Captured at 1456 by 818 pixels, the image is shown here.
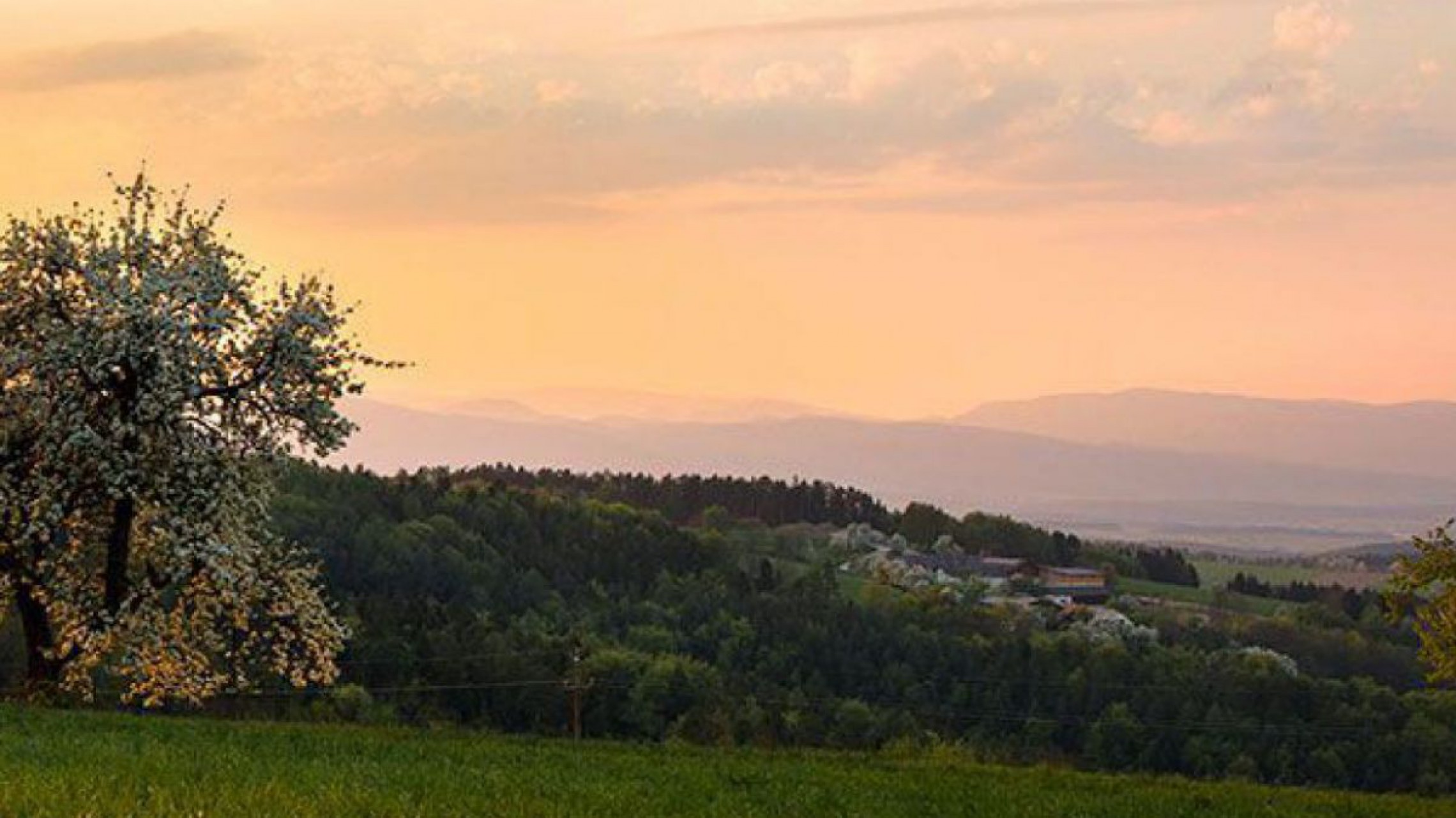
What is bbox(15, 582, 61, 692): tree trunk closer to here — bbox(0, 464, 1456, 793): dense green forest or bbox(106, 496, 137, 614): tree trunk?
bbox(106, 496, 137, 614): tree trunk

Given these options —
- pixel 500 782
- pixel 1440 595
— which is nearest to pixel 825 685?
pixel 1440 595

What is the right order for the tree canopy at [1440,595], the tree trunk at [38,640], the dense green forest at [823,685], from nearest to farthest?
the tree canopy at [1440,595], the tree trunk at [38,640], the dense green forest at [823,685]

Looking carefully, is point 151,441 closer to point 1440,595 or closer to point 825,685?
point 1440,595

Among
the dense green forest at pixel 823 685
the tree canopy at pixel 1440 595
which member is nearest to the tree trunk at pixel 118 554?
the dense green forest at pixel 823 685

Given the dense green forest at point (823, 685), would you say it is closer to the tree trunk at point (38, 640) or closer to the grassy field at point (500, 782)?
the tree trunk at point (38, 640)

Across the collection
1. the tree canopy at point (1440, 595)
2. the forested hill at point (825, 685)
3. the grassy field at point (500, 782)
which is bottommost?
the forested hill at point (825, 685)

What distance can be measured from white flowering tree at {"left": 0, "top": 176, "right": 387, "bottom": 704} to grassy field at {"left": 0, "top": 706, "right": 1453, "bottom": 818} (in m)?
8.02

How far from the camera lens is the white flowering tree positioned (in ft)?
162

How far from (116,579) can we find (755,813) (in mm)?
30989

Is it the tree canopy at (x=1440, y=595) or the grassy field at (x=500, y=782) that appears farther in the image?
the tree canopy at (x=1440, y=595)

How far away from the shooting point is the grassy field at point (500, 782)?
77.2 feet

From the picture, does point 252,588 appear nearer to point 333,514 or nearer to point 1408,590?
point 1408,590

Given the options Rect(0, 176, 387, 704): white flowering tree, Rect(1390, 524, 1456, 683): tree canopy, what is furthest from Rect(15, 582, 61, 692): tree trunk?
Rect(1390, 524, 1456, 683): tree canopy

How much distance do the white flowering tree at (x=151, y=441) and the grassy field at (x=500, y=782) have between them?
8.02 meters
